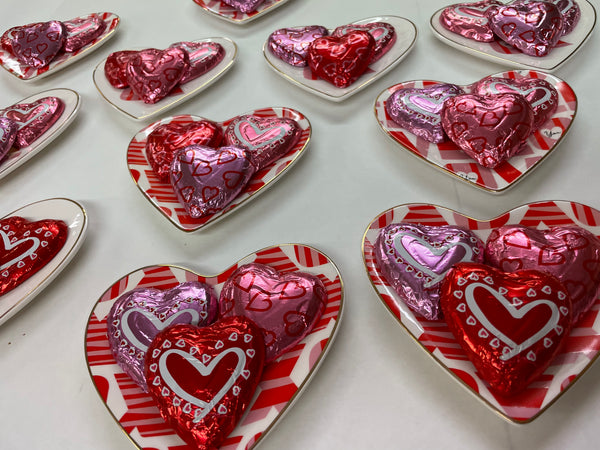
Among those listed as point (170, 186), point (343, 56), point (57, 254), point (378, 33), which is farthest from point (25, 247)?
point (378, 33)

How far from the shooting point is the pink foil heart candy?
3.12ft

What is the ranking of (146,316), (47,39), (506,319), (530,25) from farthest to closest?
1. (47,39)
2. (530,25)
3. (146,316)
4. (506,319)

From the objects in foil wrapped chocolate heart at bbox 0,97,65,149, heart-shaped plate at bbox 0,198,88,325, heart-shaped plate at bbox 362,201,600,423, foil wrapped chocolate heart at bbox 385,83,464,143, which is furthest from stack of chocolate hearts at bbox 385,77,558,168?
foil wrapped chocolate heart at bbox 0,97,65,149

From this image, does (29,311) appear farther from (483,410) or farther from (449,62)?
(449,62)

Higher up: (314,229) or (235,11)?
(235,11)

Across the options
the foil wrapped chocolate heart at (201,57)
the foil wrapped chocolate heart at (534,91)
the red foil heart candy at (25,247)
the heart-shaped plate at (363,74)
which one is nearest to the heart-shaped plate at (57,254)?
the red foil heart candy at (25,247)

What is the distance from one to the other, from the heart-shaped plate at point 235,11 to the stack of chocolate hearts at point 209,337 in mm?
684

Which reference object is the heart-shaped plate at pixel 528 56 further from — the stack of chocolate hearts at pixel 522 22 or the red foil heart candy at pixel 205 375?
the red foil heart candy at pixel 205 375

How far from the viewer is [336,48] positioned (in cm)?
89

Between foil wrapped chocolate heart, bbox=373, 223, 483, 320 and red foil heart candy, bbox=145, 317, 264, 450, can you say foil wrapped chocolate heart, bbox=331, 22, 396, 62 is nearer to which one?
foil wrapped chocolate heart, bbox=373, 223, 483, 320

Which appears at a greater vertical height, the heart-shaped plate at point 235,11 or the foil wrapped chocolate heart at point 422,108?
the heart-shaped plate at point 235,11

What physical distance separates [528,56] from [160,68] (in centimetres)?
66

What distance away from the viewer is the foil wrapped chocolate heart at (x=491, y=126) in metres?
0.71

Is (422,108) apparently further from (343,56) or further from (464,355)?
(464,355)
